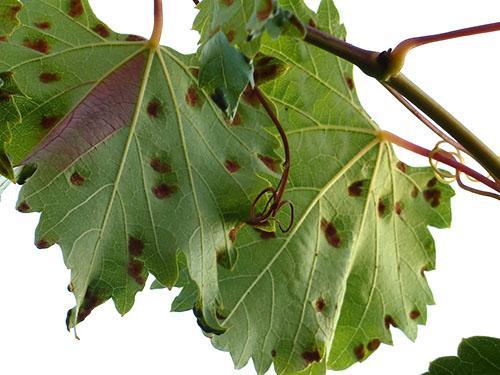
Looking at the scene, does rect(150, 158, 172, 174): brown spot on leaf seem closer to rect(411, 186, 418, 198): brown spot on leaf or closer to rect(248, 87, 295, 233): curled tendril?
rect(248, 87, 295, 233): curled tendril

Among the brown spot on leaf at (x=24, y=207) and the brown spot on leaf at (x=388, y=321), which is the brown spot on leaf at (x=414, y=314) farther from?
the brown spot on leaf at (x=24, y=207)

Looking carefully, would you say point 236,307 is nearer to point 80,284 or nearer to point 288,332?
point 288,332

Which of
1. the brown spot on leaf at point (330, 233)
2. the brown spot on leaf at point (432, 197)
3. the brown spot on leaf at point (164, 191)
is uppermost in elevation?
the brown spot on leaf at point (432, 197)

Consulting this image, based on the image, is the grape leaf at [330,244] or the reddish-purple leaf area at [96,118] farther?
the grape leaf at [330,244]

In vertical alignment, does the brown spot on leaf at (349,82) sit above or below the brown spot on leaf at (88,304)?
above

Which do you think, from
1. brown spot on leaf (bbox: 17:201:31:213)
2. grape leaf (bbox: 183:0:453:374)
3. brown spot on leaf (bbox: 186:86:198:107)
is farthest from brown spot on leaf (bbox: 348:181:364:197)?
brown spot on leaf (bbox: 17:201:31:213)

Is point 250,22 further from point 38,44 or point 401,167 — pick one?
point 401,167

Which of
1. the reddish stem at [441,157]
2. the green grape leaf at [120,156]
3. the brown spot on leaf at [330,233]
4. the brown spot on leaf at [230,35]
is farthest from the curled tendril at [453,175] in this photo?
the brown spot on leaf at [230,35]
